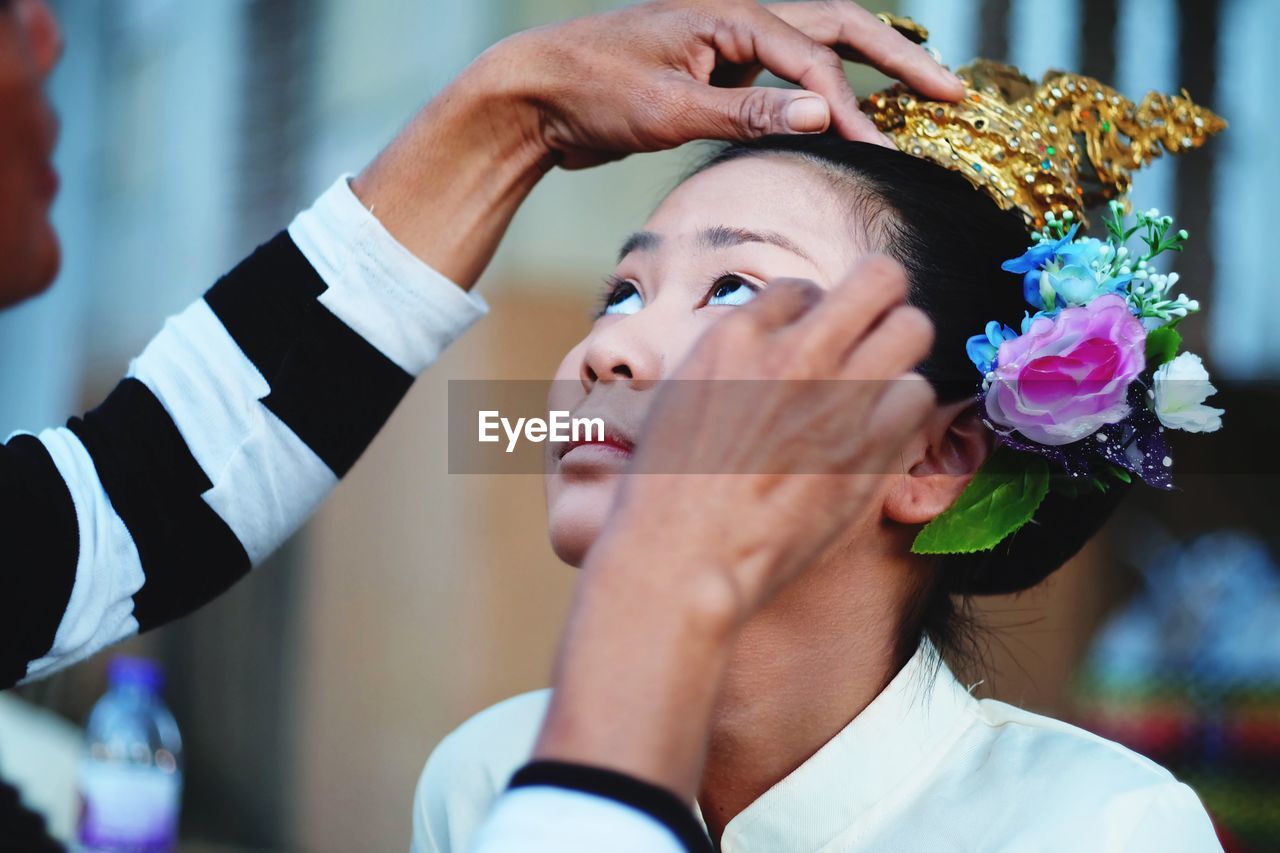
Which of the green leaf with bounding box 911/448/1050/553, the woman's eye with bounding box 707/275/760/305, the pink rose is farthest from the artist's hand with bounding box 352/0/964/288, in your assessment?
the green leaf with bounding box 911/448/1050/553

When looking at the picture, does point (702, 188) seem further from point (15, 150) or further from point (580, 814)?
point (580, 814)

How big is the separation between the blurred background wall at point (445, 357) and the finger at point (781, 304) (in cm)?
185

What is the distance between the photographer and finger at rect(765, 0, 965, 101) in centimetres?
145

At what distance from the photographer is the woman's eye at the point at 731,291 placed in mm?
1337

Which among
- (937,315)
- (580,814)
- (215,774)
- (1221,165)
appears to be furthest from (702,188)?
(215,774)

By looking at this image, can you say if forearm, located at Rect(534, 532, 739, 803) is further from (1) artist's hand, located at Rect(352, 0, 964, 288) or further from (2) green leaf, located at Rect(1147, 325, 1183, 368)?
(2) green leaf, located at Rect(1147, 325, 1183, 368)

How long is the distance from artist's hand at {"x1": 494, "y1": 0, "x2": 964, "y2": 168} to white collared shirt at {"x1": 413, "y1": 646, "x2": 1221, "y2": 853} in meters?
0.62

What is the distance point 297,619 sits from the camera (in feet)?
11.9

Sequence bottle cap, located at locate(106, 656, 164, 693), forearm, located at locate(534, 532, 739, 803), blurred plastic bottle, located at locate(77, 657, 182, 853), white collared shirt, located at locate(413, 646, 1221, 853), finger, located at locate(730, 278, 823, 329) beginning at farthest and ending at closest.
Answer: bottle cap, located at locate(106, 656, 164, 693), blurred plastic bottle, located at locate(77, 657, 182, 853), white collared shirt, located at locate(413, 646, 1221, 853), finger, located at locate(730, 278, 823, 329), forearm, located at locate(534, 532, 739, 803)

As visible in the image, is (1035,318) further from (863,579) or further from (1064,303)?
(863,579)

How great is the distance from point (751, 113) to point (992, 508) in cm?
50

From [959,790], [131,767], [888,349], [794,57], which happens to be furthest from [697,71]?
[131,767]

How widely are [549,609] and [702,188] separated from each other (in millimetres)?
1889

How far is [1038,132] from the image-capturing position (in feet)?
4.90
